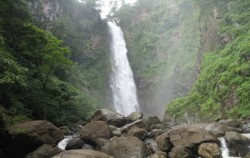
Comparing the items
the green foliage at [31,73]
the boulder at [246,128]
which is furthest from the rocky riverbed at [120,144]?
the boulder at [246,128]

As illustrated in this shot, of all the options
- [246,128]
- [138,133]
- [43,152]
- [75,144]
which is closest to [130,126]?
[138,133]

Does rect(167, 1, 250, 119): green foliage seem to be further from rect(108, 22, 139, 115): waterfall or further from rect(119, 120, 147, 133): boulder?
rect(108, 22, 139, 115): waterfall

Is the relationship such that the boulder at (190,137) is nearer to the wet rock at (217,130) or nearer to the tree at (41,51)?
the wet rock at (217,130)

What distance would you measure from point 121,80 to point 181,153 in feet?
112

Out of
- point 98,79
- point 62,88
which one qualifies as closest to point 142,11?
point 98,79

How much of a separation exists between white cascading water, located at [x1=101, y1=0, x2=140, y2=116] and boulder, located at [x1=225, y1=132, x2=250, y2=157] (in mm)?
29189

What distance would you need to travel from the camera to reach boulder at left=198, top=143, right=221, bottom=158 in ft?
46.5

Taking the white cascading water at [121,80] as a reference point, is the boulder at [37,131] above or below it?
below

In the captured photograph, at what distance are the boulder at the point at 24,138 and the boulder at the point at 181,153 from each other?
21.8 ft

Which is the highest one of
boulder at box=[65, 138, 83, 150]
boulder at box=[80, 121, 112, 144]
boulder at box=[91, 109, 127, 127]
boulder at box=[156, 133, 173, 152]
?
boulder at box=[91, 109, 127, 127]

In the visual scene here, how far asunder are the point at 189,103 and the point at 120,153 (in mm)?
17109

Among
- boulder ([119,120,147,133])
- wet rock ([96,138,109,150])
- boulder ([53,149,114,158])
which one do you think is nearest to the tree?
boulder ([119,120,147,133])

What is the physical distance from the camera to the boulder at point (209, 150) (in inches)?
558

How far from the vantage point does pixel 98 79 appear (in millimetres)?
47156
